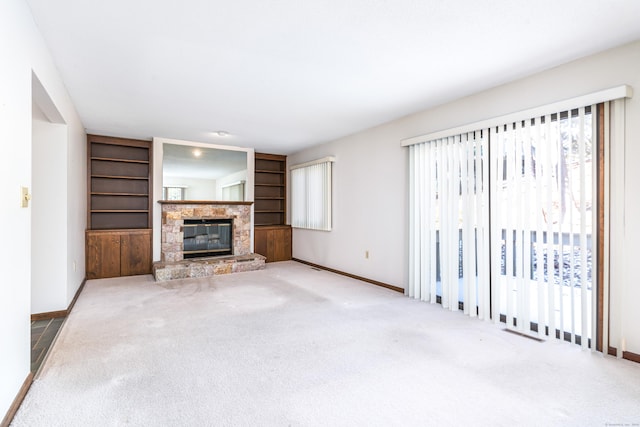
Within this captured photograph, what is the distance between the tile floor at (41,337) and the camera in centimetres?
227

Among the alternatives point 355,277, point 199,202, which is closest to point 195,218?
point 199,202

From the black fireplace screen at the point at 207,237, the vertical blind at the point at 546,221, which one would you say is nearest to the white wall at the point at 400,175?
the vertical blind at the point at 546,221

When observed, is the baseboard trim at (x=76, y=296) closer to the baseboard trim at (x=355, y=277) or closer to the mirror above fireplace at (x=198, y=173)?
the mirror above fireplace at (x=198, y=173)

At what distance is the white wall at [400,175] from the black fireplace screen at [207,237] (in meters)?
1.41

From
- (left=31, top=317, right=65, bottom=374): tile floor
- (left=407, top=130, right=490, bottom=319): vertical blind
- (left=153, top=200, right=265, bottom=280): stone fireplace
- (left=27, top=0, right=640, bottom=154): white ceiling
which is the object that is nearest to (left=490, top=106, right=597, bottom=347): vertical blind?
(left=407, top=130, right=490, bottom=319): vertical blind

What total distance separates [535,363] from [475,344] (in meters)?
0.42

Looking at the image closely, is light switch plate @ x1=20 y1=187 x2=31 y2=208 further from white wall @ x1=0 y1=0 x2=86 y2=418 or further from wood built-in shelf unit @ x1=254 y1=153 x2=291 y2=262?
wood built-in shelf unit @ x1=254 y1=153 x2=291 y2=262

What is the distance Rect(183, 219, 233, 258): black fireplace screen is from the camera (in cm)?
565

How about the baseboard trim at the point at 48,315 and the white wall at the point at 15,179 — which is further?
the baseboard trim at the point at 48,315

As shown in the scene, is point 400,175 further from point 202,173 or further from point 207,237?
point 207,237

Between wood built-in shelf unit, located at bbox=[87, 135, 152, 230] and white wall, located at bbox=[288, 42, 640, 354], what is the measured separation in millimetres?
2814

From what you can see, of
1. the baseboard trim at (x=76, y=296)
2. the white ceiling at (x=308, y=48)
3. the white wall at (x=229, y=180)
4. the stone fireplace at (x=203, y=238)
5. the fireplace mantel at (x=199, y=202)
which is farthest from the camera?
the white wall at (x=229, y=180)

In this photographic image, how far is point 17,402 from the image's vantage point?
1.71 meters

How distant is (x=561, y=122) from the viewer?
104 inches
